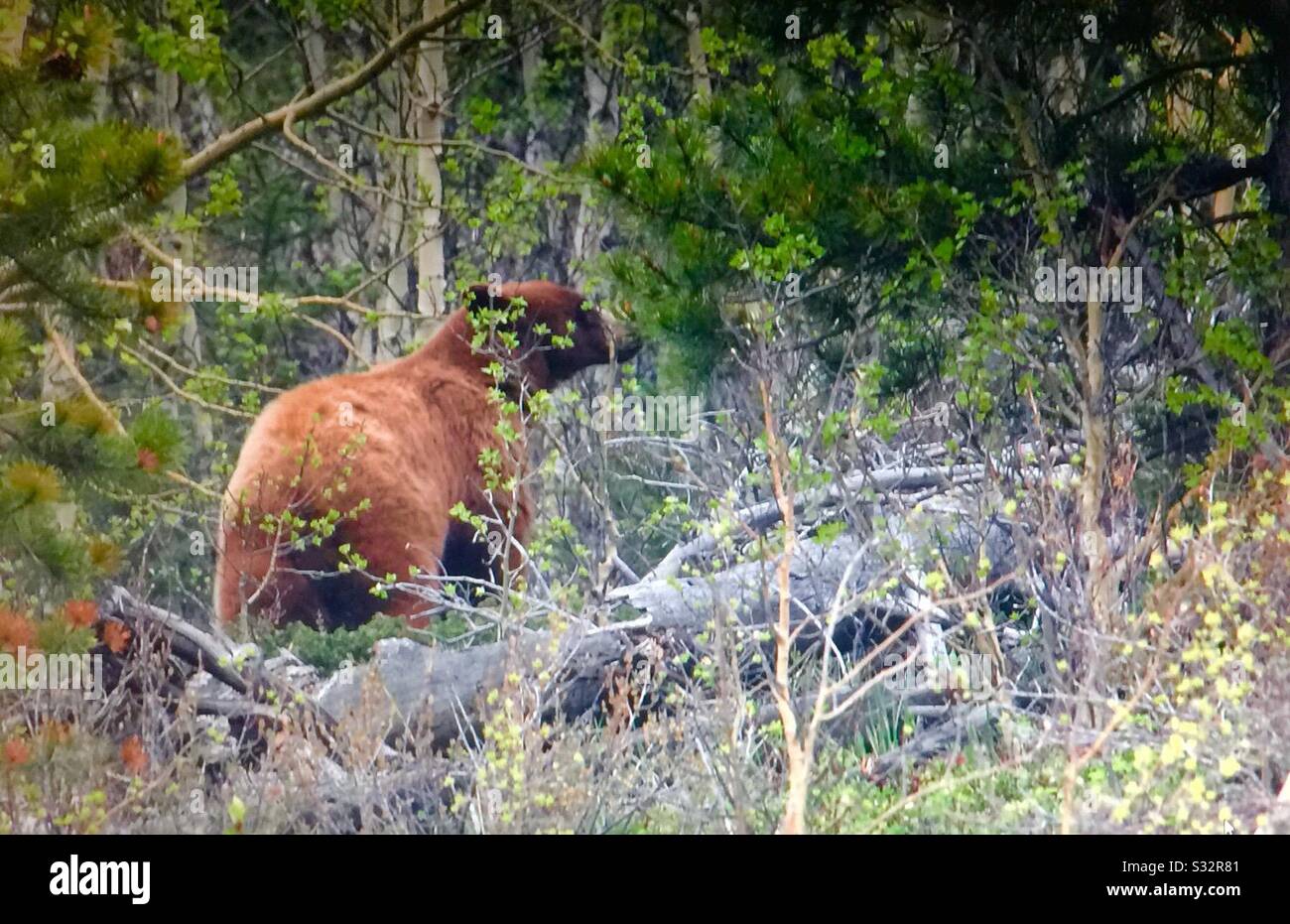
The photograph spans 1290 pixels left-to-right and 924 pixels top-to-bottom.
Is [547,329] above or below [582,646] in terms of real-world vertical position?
above

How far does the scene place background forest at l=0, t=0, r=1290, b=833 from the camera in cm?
370

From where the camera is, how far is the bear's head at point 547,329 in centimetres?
465

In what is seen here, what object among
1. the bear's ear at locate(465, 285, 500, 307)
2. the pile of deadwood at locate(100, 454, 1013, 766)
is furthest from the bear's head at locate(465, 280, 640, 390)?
the pile of deadwood at locate(100, 454, 1013, 766)

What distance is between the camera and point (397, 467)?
4668 millimetres

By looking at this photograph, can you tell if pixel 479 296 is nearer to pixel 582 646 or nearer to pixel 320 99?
pixel 320 99

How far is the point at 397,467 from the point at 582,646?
92 cm

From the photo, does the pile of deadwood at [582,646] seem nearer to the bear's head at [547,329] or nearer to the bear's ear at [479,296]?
the bear's head at [547,329]

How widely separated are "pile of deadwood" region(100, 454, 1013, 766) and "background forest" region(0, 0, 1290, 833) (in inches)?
0.7

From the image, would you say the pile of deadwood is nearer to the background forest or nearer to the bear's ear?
the background forest

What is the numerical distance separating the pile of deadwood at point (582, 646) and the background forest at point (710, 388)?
18 millimetres

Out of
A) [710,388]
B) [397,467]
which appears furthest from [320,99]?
[710,388]

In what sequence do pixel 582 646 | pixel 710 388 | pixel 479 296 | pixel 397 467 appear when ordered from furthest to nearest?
pixel 479 296 < pixel 397 467 < pixel 710 388 < pixel 582 646

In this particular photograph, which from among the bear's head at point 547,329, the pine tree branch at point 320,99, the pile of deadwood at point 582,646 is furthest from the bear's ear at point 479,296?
the pile of deadwood at point 582,646

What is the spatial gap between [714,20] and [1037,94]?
1015 mm
